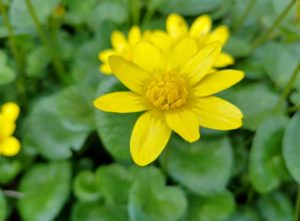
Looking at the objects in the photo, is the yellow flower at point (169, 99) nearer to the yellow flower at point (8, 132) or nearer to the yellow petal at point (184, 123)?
the yellow petal at point (184, 123)

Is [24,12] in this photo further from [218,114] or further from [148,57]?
[218,114]

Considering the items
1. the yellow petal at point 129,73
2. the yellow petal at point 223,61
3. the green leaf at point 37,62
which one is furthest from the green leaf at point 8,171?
the yellow petal at point 223,61

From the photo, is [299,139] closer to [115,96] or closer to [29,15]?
[115,96]

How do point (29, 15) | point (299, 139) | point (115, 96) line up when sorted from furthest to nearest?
point (29, 15) < point (299, 139) < point (115, 96)

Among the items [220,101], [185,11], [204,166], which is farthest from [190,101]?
[185,11]

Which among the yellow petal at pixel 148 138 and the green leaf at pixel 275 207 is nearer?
the yellow petal at pixel 148 138

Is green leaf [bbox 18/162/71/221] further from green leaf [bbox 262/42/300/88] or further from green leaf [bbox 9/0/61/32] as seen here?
green leaf [bbox 262/42/300/88]
